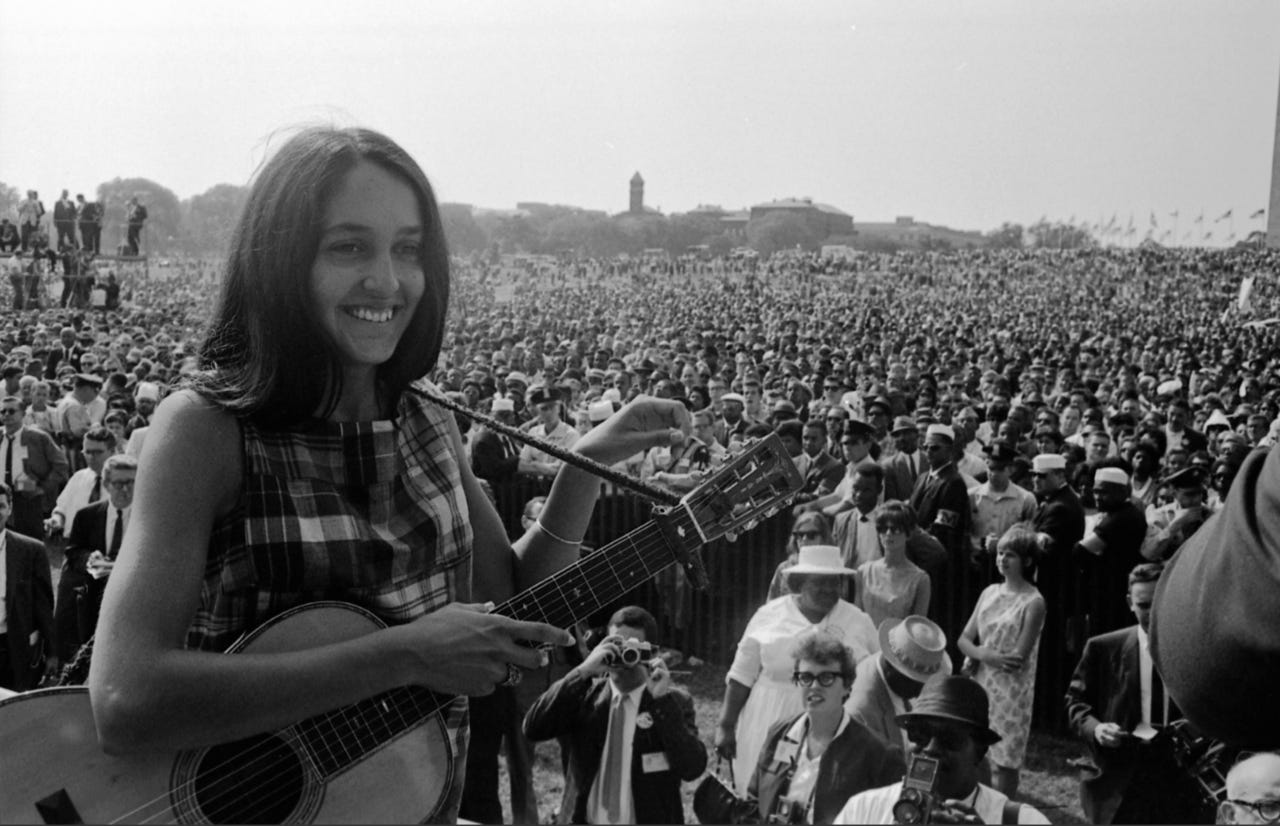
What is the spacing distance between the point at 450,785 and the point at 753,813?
143 inches

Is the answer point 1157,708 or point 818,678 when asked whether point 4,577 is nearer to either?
point 818,678

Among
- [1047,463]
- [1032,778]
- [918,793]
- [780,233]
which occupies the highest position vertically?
[780,233]

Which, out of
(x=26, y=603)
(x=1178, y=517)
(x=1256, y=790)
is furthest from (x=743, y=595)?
(x=1256, y=790)

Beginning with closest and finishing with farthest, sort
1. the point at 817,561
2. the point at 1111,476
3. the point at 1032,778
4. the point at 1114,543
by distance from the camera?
the point at 817,561 < the point at 1032,778 < the point at 1114,543 < the point at 1111,476

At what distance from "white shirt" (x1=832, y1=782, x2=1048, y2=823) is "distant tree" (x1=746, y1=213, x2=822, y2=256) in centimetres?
7354

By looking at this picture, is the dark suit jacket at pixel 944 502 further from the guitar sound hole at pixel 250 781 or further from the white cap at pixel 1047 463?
the guitar sound hole at pixel 250 781

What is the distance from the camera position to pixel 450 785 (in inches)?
74.4

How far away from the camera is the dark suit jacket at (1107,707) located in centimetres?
575

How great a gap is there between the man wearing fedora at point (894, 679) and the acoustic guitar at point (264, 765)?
154 inches

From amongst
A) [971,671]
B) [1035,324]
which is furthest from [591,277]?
[971,671]

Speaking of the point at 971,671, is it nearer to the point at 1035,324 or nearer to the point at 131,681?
the point at 131,681

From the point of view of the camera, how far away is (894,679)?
569cm

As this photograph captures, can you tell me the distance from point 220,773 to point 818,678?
382 cm

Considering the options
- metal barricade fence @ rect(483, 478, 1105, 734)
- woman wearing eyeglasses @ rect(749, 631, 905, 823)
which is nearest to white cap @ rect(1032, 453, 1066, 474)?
metal barricade fence @ rect(483, 478, 1105, 734)
